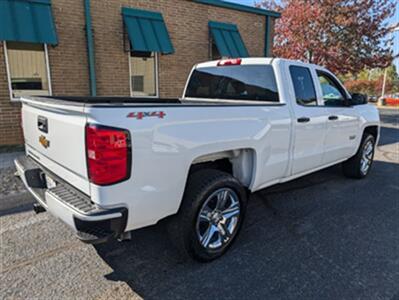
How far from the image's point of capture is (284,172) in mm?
3672

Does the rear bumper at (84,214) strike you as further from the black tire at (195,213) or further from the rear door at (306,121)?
the rear door at (306,121)

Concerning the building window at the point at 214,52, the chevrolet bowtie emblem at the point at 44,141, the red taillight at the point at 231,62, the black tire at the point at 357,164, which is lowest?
the black tire at the point at 357,164

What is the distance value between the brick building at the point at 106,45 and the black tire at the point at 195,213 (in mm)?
5957

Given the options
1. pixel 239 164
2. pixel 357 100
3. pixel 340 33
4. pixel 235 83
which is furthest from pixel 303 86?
pixel 340 33

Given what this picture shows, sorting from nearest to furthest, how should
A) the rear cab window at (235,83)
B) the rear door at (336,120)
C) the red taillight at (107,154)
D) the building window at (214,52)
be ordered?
the red taillight at (107,154) → the rear cab window at (235,83) → the rear door at (336,120) → the building window at (214,52)

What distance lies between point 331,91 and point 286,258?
2.89 m

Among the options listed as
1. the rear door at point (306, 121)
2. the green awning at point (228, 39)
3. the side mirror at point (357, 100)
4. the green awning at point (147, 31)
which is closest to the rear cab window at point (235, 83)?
the rear door at point (306, 121)

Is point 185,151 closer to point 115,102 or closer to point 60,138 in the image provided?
point 60,138

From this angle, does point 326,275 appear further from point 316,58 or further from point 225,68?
point 316,58

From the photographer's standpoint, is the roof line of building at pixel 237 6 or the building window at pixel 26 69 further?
the roof line of building at pixel 237 6

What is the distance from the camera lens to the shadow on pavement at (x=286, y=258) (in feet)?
8.20

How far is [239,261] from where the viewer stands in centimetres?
288

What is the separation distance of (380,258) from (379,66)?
51.6ft

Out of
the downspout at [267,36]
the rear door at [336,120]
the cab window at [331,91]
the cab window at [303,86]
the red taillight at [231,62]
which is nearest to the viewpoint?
the cab window at [303,86]
